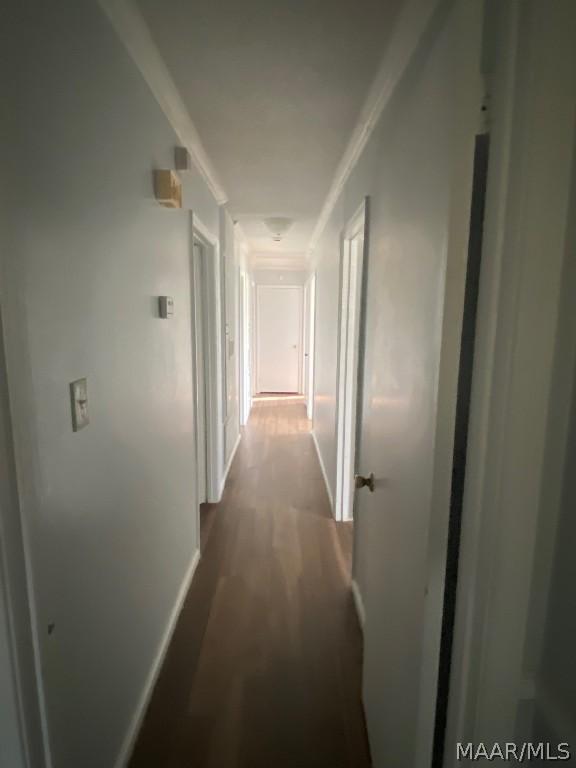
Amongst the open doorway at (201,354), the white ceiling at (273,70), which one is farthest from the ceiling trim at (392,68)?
the open doorway at (201,354)

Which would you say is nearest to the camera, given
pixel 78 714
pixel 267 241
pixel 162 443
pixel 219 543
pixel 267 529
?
pixel 78 714

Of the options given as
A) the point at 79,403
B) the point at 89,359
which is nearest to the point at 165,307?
the point at 89,359

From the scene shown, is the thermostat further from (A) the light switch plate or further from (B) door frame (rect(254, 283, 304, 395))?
(B) door frame (rect(254, 283, 304, 395))

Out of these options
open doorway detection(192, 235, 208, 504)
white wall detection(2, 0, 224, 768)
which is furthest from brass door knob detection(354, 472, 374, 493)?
open doorway detection(192, 235, 208, 504)

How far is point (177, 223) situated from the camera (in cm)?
192

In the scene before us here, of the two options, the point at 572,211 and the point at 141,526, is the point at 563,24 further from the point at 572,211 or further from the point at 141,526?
the point at 141,526

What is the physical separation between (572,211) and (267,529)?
2.63 meters

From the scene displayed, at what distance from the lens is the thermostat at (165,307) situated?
5.48 ft

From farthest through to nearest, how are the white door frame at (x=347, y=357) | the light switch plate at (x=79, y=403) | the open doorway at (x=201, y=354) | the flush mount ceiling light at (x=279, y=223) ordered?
1. the flush mount ceiling light at (x=279, y=223)
2. the open doorway at (x=201, y=354)
3. the white door frame at (x=347, y=357)
4. the light switch plate at (x=79, y=403)

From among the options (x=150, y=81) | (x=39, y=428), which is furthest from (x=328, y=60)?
(x=39, y=428)

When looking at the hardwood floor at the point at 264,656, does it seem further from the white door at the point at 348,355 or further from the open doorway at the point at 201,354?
the white door at the point at 348,355

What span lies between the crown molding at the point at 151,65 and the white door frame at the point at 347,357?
1.00 meters

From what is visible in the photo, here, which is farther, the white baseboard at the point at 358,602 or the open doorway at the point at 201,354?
the open doorway at the point at 201,354

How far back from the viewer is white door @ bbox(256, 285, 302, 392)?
7113 millimetres
